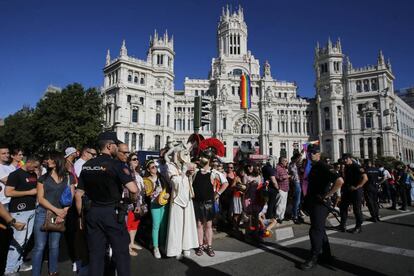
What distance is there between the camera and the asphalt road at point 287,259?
15.5 ft

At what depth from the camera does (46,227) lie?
14.2ft

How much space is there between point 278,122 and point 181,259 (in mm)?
52786

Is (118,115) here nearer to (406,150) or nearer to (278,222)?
(278,222)

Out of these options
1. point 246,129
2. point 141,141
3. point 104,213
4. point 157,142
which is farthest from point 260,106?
point 104,213

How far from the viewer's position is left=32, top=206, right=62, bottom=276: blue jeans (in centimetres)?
430

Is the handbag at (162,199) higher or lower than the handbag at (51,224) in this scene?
higher

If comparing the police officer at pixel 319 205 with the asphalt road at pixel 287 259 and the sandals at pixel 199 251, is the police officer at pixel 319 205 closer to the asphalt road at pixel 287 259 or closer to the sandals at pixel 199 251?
the asphalt road at pixel 287 259

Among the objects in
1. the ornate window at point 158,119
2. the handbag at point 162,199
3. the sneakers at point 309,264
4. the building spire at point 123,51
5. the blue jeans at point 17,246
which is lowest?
the sneakers at point 309,264

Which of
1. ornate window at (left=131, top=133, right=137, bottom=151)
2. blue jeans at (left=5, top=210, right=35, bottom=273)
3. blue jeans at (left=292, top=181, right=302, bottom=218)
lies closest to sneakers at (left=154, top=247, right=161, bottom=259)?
blue jeans at (left=5, top=210, right=35, bottom=273)

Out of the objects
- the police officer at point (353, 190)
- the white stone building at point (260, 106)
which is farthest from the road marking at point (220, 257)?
the white stone building at point (260, 106)

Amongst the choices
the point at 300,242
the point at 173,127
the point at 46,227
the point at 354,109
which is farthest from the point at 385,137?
the point at 46,227

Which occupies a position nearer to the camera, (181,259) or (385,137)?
(181,259)

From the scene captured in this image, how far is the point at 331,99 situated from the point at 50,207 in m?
55.4

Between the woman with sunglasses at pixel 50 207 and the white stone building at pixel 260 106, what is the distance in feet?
135
